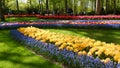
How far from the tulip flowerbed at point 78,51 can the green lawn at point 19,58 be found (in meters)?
0.27

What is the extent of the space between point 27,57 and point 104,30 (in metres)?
7.52

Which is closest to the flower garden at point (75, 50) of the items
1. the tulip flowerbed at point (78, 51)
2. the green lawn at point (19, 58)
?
the tulip flowerbed at point (78, 51)

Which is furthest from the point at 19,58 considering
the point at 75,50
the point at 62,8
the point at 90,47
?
the point at 62,8

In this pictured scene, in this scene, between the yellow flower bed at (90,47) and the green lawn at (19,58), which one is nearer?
the yellow flower bed at (90,47)

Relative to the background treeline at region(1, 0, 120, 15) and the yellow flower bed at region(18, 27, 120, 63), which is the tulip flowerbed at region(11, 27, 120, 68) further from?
the background treeline at region(1, 0, 120, 15)

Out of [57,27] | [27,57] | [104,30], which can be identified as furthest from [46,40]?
[57,27]

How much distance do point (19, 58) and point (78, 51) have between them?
262cm

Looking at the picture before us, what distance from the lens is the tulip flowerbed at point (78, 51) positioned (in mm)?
6719

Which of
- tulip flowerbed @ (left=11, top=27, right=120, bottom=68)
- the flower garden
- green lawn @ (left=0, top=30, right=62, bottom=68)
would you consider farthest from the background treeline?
tulip flowerbed @ (left=11, top=27, right=120, bottom=68)

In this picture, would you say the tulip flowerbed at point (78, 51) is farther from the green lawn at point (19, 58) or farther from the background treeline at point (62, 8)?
the background treeline at point (62, 8)

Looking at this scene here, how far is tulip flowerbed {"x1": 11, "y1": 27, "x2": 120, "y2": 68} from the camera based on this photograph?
6719 mm

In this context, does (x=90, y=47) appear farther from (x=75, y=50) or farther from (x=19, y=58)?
(x=19, y=58)

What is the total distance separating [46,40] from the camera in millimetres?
10266

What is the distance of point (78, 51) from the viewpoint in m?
8.09
